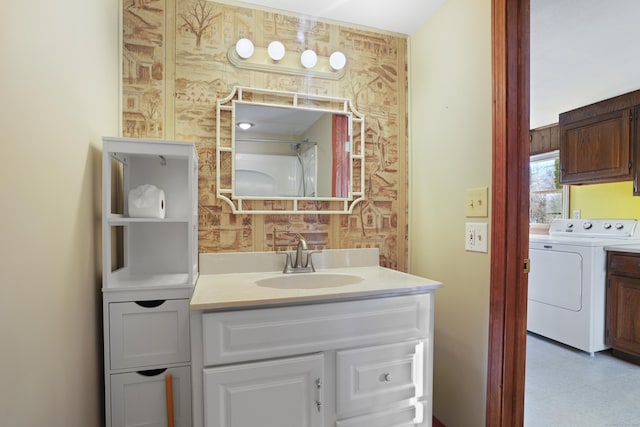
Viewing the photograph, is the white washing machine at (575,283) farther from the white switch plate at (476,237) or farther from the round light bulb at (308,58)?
the round light bulb at (308,58)

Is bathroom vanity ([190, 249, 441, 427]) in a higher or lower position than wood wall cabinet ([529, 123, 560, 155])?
lower

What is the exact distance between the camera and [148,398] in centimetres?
124

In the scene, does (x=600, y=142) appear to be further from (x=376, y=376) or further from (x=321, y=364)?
(x=321, y=364)

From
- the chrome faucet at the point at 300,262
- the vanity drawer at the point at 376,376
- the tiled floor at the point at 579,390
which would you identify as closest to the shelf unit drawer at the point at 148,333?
the chrome faucet at the point at 300,262

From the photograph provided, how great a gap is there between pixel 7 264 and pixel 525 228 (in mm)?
1655

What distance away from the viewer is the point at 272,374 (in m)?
1.13

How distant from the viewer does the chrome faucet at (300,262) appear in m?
1.64

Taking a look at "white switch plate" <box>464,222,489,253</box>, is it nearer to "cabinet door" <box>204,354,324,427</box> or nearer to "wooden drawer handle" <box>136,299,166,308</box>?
"cabinet door" <box>204,354,324,427</box>

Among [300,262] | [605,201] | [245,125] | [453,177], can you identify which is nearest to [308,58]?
[245,125]

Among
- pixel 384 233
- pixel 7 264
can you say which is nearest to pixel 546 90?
pixel 384 233

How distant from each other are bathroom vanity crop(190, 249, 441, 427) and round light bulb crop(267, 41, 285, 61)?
115 cm

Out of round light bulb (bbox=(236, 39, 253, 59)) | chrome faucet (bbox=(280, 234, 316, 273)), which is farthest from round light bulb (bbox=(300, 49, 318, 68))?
chrome faucet (bbox=(280, 234, 316, 273))

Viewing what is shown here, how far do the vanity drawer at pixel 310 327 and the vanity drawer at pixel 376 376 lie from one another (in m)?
0.04

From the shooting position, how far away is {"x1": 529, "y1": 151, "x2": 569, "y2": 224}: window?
12.2 feet
